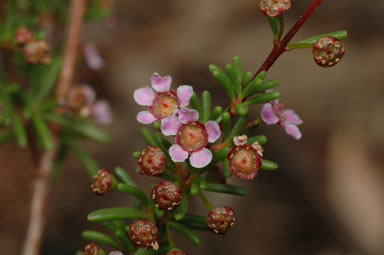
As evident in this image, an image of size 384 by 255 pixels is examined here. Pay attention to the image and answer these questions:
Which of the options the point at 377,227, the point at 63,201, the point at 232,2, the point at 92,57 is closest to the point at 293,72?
the point at 232,2

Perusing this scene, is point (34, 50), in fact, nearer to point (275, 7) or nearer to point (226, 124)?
point (226, 124)

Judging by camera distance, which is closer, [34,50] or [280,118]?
[280,118]

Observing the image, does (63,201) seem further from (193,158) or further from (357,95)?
(193,158)

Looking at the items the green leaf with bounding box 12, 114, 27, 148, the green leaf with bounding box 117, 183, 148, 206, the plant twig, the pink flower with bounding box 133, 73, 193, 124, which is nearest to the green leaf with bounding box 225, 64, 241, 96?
the pink flower with bounding box 133, 73, 193, 124

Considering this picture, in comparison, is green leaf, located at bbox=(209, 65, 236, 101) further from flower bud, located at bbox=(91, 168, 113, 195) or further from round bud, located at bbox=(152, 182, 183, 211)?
flower bud, located at bbox=(91, 168, 113, 195)

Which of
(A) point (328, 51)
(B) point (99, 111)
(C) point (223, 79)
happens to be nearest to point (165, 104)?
(C) point (223, 79)

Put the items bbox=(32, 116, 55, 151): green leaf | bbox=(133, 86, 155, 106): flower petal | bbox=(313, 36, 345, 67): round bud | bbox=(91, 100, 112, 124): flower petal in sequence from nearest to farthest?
1. bbox=(313, 36, 345, 67): round bud
2. bbox=(133, 86, 155, 106): flower petal
3. bbox=(32, 116, 55, 151): green leaf
4. bbox=(91, 100, 112, 124): flower petal

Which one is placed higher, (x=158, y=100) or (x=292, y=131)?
(x=158, y=100)
